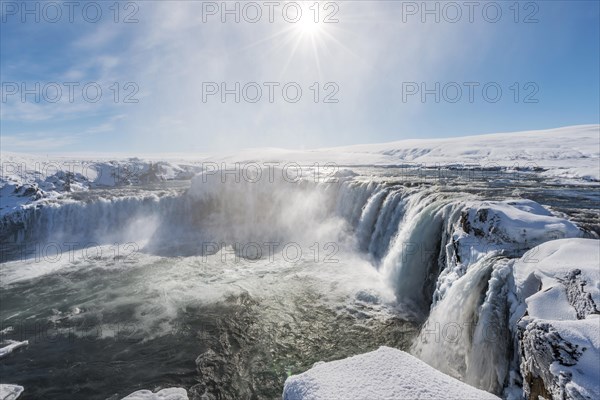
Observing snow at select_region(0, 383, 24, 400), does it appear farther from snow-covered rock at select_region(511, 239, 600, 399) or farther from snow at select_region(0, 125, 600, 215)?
snow at select_region(0, 125, 600, 215)

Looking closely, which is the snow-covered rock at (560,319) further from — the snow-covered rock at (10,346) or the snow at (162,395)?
the snow-covered rock at (10,346)

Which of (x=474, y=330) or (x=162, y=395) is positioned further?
(x=162, y=395)

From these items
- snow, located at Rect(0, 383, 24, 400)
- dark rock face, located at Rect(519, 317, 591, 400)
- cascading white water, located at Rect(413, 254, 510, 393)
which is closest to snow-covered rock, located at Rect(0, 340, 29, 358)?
snow, located at Rect(0, 383, 24, 400)

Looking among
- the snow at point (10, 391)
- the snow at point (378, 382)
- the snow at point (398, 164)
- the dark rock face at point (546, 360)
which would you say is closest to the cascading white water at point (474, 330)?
the dark rock face at point (546, 360)

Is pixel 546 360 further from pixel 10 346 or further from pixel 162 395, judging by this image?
pixel 10 346

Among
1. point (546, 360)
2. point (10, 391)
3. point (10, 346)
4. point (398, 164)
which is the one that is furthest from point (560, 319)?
point (398, 164)

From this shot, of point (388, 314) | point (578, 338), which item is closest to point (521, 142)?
point (388, 314)
